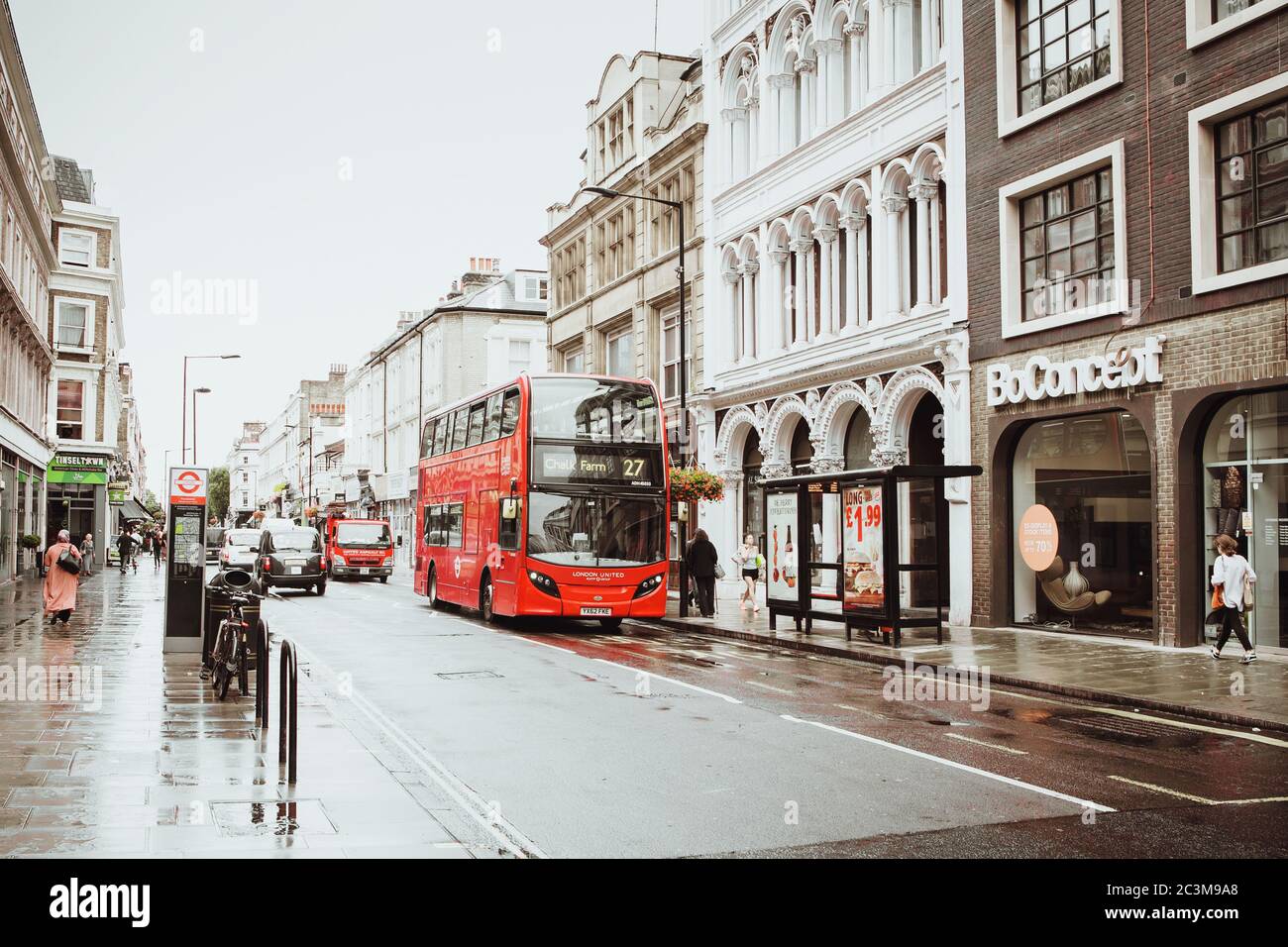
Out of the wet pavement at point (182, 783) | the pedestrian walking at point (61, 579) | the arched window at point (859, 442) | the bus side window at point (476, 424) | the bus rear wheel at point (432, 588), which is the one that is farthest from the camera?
the bus rear wheel at point (432, 588)

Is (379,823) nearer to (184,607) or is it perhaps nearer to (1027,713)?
(1027,713)

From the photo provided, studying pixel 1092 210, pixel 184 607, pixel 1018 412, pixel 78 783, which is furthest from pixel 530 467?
pixel 78 783

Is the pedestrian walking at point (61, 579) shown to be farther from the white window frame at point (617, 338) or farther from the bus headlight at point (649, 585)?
the white window frame at point (617, 338)

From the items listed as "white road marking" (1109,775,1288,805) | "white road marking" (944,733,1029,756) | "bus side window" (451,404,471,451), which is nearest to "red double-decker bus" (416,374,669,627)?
"bus side window" (451,404,471,451)

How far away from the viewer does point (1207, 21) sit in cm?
1672

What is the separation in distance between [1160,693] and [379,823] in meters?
9.00

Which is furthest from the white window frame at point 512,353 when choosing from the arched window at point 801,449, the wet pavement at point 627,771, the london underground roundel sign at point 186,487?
the wet pavement at point 627,771

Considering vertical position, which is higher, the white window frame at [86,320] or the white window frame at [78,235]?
the white window frame at [78,235]

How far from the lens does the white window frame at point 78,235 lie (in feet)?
158

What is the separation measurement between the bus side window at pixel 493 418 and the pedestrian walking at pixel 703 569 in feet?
15.3

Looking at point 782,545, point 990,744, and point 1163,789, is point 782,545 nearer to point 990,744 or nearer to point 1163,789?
point 990,744

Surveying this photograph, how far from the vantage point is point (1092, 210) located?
1895cm

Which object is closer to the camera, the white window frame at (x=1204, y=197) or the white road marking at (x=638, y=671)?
the white road marking at (x=638, y=671)
